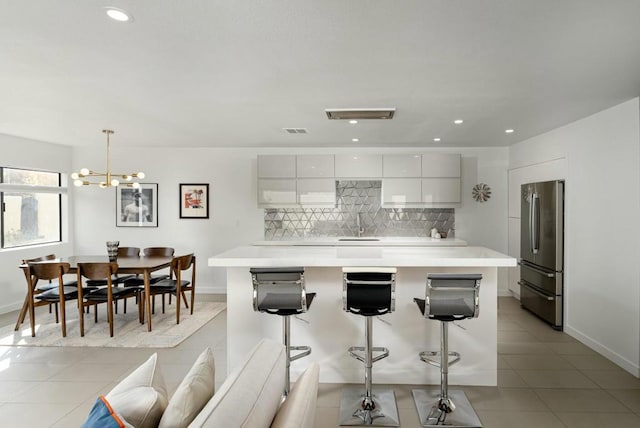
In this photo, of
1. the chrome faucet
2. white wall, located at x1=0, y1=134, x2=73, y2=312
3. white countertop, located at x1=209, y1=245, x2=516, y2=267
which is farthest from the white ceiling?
the chrome faucet

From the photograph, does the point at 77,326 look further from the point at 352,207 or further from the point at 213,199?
→ the point at 352,207

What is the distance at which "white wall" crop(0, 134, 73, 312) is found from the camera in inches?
202

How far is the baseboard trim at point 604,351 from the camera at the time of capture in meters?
3.31

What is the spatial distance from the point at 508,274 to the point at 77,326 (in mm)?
6107

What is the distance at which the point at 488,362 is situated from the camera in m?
3.11

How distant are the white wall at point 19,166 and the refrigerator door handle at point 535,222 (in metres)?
6.94

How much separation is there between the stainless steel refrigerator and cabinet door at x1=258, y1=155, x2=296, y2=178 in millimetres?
3344

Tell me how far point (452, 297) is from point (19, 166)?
5.94 m

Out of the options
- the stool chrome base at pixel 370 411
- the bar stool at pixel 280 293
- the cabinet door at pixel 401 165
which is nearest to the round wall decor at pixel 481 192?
the cabinet door at pixel 401 165

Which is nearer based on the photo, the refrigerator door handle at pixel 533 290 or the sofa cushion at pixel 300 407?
the sofa cushion at pixel 300 407

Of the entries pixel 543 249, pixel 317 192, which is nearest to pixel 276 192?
pixel 317 192

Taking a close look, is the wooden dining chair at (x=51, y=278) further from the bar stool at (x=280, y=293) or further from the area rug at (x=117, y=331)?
the bar stool at (x=280, y=293)

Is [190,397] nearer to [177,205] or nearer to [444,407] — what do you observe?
[444,407]

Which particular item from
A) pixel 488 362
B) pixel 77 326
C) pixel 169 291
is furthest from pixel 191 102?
pixel 488 362
